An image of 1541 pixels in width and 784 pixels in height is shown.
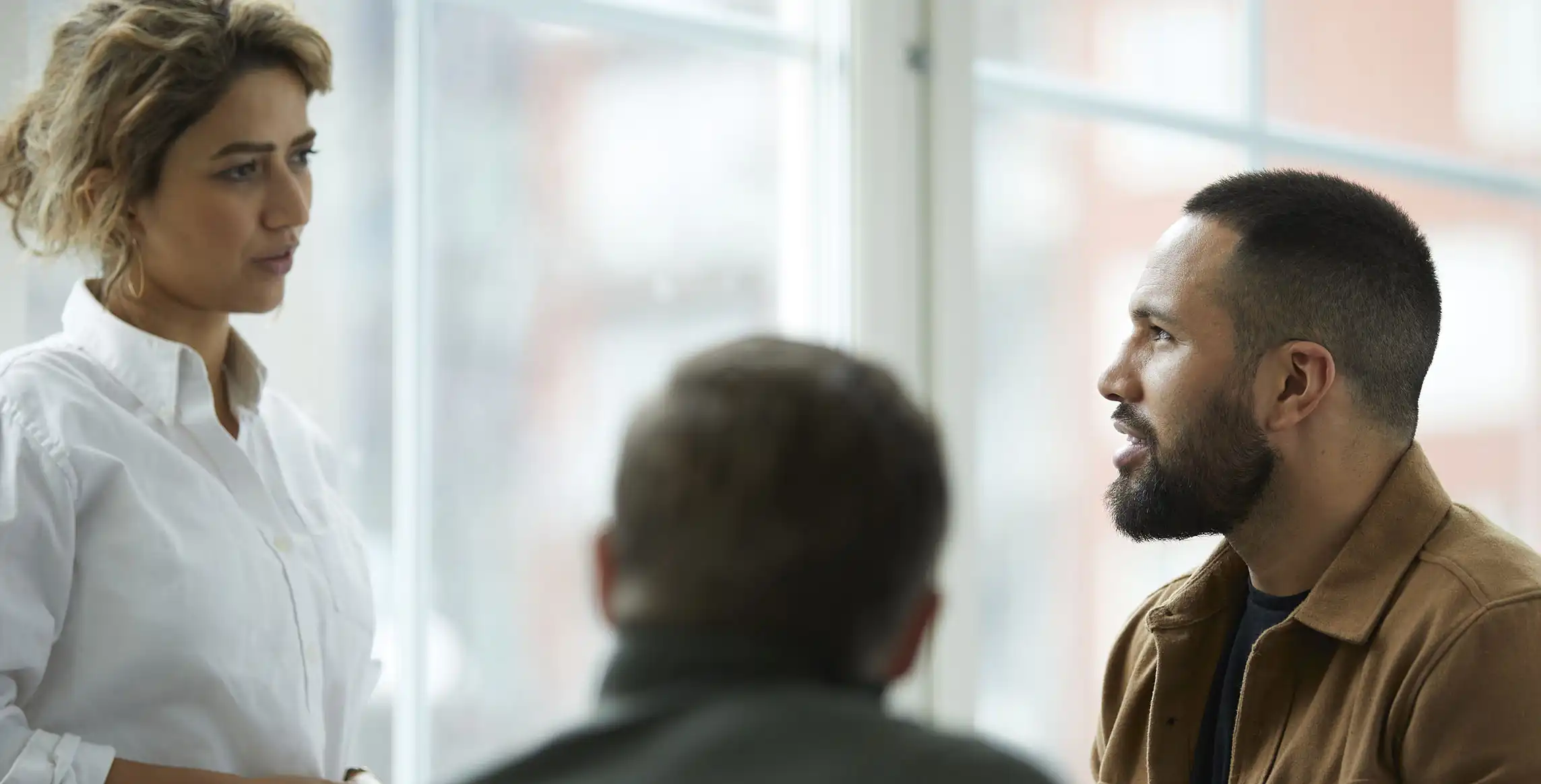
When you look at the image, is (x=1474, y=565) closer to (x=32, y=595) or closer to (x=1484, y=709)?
(x=1484, y=709)

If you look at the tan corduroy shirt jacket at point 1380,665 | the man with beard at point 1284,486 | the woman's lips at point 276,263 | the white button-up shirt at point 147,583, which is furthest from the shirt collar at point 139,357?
the tan corduroy shirt jacket at point 1380,665

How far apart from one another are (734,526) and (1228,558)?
1.24 meters

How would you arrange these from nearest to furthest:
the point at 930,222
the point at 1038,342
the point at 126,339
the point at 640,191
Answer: the point at 126,339
the point at 640,191
the point at 930,222
the point at 1038,342

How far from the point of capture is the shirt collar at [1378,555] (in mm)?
1792

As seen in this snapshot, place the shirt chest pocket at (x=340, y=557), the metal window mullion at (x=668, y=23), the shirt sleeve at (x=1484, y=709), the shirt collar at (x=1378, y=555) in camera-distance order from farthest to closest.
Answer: the metal window mullion at (x=668, y=23)
the shirt chest pocket at (x=340, y=557)
the shirt collar at (x=1378, y=555)
the shirt sleeve at (x=1484, y=709)

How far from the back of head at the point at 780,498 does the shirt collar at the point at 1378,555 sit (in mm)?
975

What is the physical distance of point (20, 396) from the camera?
174 cm

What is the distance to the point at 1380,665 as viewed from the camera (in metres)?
1.75

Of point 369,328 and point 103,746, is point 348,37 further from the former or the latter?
point 103,746

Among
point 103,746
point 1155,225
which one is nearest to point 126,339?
point 103,746

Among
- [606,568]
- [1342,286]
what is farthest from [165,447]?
[1342,286]

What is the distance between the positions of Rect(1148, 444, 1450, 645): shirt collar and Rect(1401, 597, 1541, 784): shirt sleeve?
0.12 metres

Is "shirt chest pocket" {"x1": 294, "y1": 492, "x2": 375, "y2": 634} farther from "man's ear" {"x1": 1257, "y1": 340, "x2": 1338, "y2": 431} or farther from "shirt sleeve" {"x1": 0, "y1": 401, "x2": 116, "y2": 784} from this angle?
"man's ear" {"x1": 1257, "y1": 340, "x2": 1338, "y2": 431}

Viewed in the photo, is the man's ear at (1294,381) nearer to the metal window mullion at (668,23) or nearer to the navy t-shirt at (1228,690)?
the navy t-shirt at (1228,690)
